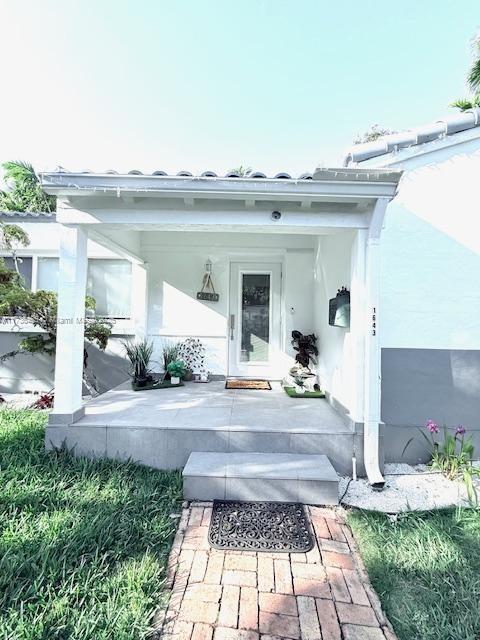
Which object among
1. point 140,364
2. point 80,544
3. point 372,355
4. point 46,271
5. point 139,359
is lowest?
point 80,544

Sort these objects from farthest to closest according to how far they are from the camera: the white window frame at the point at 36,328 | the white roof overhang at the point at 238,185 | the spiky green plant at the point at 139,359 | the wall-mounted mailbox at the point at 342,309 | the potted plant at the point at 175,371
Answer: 1. the white window frame at the point at 36,328
2. the potted plant at the point at 175,371
3. the spiky green plant at the point at 139,359
4. the wall-mounted mailbox at the point at 342,309
5. the white roof overhang at the point at 238,185

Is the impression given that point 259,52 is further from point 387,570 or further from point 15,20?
point 387,570

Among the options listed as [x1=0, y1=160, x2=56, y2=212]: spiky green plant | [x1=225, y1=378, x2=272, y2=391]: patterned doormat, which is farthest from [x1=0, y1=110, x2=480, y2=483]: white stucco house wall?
[x1=0, y1=160, x2=56, y2=212]: spiky green plant

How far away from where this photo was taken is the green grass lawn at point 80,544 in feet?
6.63

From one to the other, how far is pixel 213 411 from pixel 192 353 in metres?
2.74

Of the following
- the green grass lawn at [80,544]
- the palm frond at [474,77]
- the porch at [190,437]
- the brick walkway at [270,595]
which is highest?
the palm frond at [474,77]

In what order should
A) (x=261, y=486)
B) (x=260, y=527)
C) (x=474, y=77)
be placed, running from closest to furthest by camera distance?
(x=260, y=527)
(x=261, y=486)
(x=474, y=77)

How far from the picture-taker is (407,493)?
381 cm

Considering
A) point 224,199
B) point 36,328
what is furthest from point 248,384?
point 36,328

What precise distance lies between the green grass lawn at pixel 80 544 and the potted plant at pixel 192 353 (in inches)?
142

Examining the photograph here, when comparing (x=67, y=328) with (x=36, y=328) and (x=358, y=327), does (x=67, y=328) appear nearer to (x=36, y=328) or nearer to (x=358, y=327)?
(x=358, y=327)

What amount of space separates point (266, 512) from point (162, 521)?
1.01m

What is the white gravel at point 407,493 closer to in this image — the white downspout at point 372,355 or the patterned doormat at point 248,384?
the white downspout at point 372,355

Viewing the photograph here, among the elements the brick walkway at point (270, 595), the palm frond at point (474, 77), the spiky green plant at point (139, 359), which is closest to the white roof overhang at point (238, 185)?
the brick walkway at point (270, 595)
